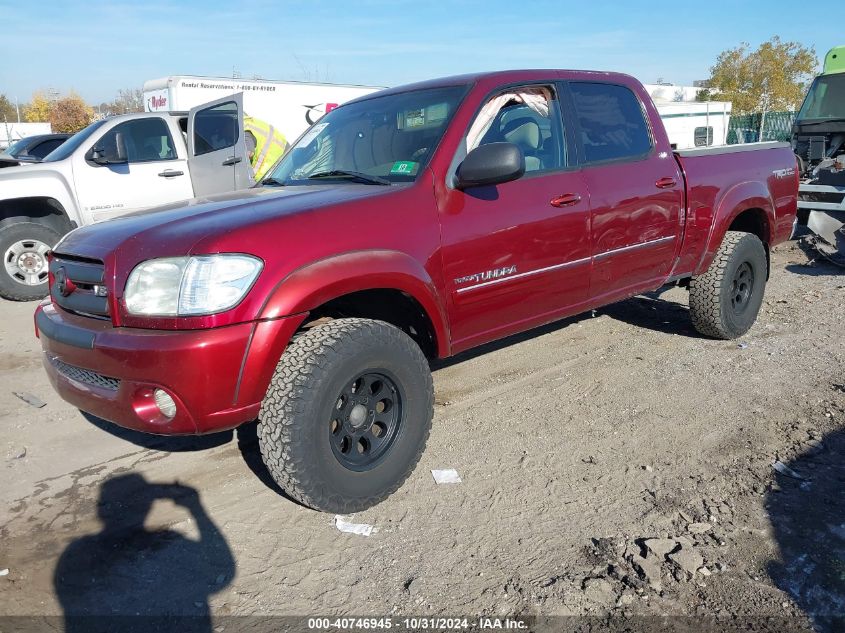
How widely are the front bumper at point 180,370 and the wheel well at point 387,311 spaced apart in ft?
1.54

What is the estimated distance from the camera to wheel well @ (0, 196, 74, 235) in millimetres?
7613

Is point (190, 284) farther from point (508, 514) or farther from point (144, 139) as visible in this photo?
point (144, 139)

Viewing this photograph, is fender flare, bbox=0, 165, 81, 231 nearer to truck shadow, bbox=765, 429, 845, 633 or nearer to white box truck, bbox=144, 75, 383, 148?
white box truck, bbox=144, 75, 383, 148

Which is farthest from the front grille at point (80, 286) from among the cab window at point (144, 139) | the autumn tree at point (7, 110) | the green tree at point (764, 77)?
the autumn tree at point (7, 110)

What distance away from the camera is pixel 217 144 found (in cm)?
832

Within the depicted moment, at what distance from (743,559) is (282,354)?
202 cm

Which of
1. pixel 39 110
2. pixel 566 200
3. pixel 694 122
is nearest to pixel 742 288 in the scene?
pixel 566 200

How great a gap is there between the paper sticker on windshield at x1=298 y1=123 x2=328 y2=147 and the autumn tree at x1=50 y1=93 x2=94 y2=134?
60.6 m

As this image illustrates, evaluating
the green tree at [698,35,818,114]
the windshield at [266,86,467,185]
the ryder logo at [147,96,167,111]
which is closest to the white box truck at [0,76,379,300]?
the windshield at [266,86,467,185]

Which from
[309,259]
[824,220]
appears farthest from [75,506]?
[824,220]

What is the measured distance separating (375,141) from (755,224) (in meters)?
3.49

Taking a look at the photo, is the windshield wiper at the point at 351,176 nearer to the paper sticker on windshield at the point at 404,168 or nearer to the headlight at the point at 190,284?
the paper sticker on windshield at the point at 404,168

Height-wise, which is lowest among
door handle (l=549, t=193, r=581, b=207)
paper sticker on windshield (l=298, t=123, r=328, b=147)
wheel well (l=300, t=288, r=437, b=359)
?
wheel well (l=300, t=288, r=437, b=359)

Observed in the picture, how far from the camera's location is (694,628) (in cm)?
229
